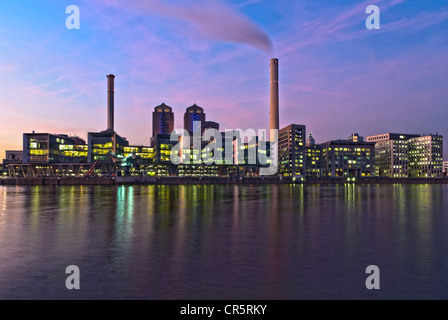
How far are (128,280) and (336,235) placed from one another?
15.6 m

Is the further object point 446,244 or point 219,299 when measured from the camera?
point 446,244

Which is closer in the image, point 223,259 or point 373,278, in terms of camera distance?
point 373,278

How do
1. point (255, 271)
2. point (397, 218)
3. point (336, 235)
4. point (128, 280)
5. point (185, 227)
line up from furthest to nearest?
point (397, 218), point (185, 227), point (336, 235), point (255, 271), point (128, 280)

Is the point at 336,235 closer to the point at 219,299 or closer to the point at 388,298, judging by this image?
the point at 388,298

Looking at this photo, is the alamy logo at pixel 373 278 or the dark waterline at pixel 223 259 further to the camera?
the alamy logo at pixel 373 278

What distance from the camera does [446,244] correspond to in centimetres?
2098

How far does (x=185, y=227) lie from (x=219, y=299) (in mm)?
16416

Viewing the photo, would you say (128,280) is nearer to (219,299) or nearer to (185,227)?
(219,299)

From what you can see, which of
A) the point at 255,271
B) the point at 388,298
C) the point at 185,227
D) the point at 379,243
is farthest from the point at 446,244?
the point at 185,227

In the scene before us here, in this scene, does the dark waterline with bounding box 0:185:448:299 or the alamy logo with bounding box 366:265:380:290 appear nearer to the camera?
the dark waterline with bounding box 0:185:448:299

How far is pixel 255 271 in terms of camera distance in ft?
48.0
